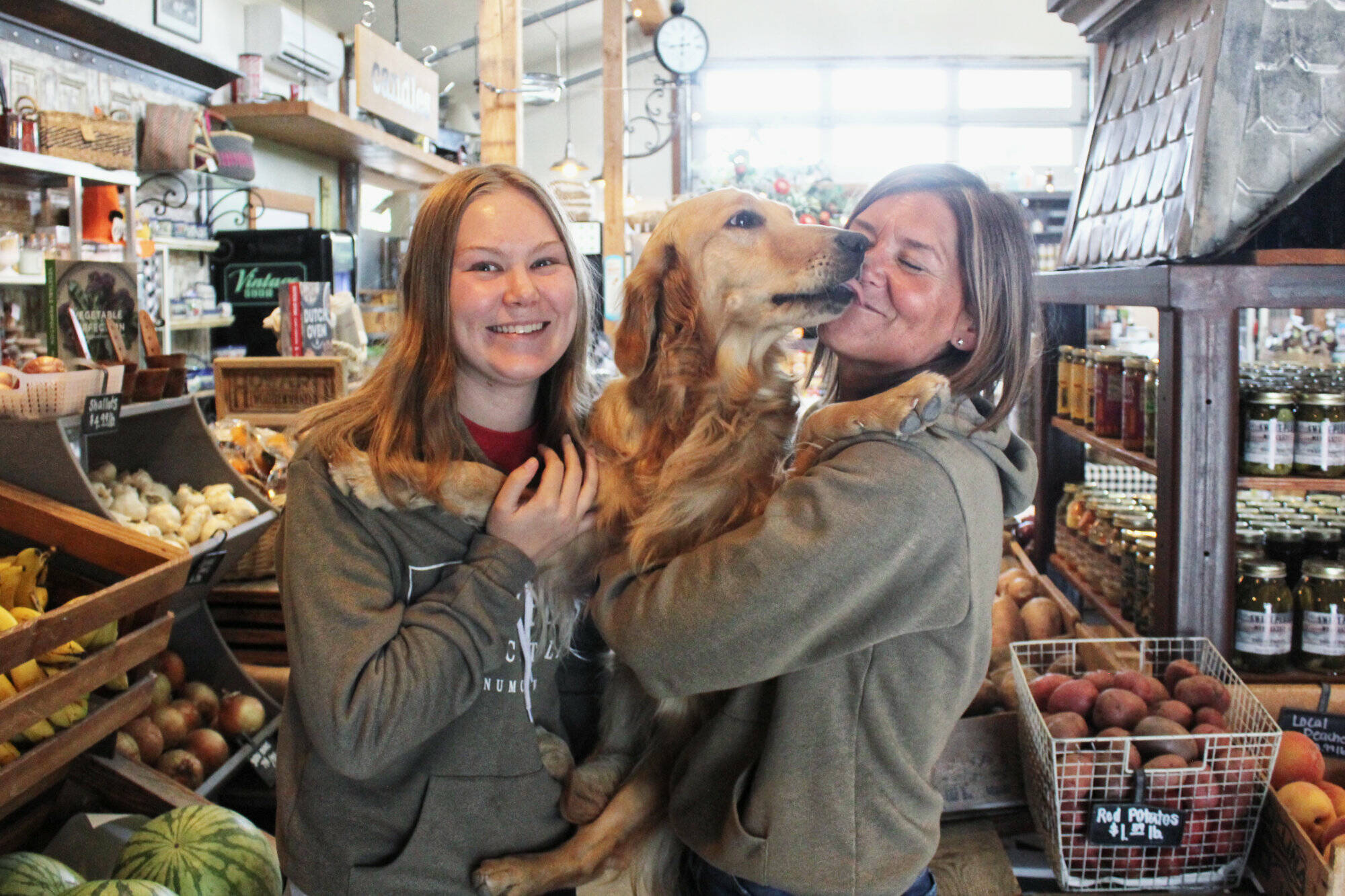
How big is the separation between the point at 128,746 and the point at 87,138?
3.62 metres

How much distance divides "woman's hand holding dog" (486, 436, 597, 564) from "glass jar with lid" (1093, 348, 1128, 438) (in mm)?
1909

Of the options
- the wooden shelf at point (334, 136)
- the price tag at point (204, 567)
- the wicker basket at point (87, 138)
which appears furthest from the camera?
the wooden shelf at point (334, 136)

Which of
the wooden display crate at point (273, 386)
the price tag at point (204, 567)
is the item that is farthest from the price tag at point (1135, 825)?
the wooden display crate at point (273, 386)

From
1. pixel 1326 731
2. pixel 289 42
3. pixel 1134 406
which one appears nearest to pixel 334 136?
pixel 289 42

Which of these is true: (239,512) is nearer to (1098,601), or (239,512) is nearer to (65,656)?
(65,656)

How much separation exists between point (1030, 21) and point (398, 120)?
12738 mm

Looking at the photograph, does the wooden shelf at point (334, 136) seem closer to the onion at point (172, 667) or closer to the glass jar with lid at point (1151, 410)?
the onion at point (172, 667)

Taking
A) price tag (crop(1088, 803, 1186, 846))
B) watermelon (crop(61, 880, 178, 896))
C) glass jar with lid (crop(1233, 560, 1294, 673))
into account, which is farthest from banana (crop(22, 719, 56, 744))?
glass jar with lid (crop(1233, 560, 1294, 673))

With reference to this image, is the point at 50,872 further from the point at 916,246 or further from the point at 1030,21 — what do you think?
the point at 1030,21

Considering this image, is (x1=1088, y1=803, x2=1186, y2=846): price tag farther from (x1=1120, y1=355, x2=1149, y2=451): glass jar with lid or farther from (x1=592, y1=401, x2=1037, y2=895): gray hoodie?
Answer: (x1=1120, y1=355, x2=1149, y2=451): glass jar with lid

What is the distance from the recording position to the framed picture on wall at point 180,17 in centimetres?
645

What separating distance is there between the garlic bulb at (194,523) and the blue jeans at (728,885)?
1604 millimetres

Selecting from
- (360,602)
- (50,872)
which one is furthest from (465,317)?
(50,872)

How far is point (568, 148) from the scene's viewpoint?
10.9m
